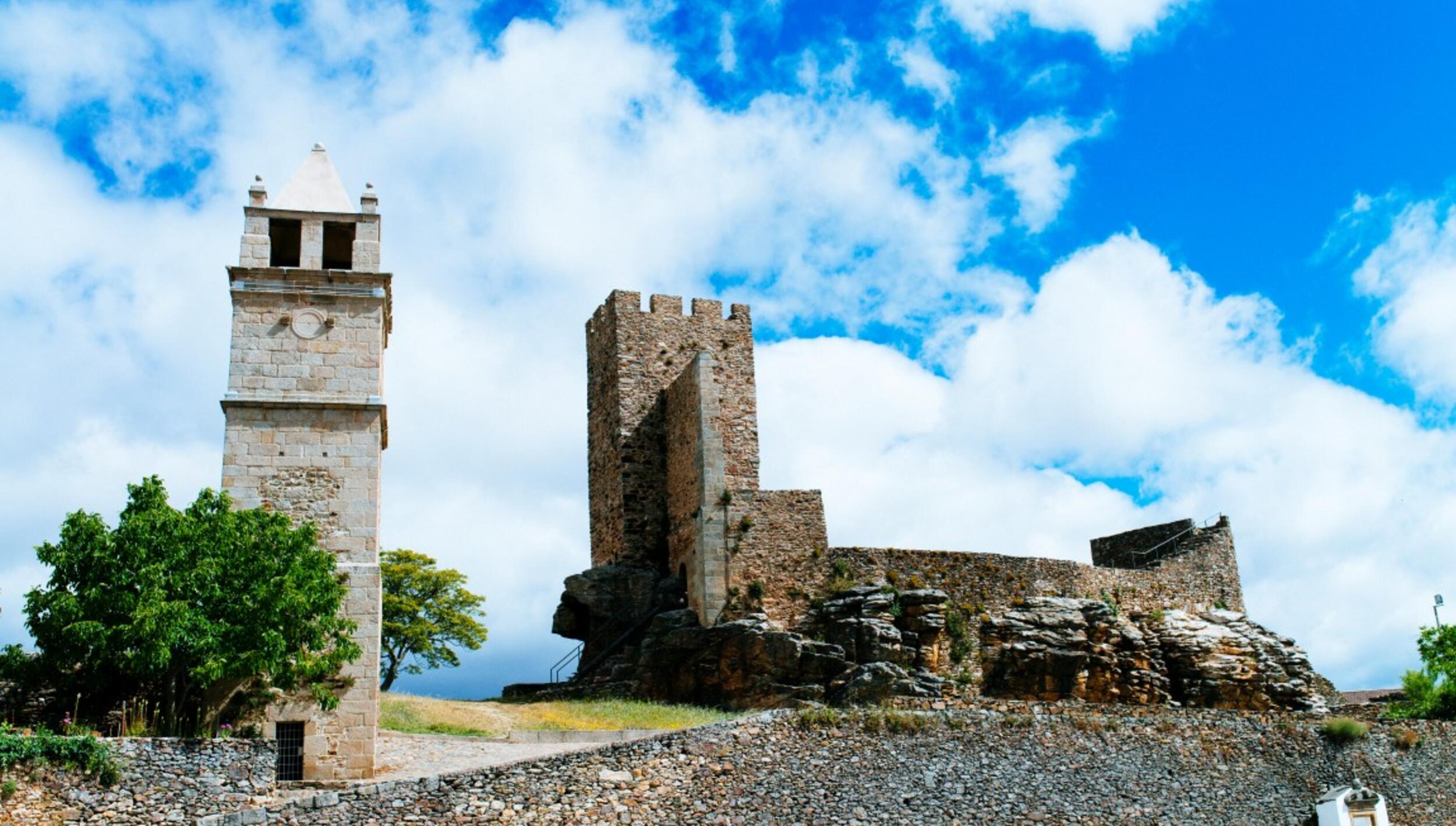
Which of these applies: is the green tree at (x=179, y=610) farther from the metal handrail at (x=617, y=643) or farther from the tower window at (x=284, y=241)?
the metal handrail at (x=617, y=643)

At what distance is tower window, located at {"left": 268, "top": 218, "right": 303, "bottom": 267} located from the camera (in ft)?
81.6

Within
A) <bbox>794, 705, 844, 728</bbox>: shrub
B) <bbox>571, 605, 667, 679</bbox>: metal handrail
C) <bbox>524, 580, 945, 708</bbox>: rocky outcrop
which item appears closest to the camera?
<bbox>794, 705, 844, 728</bbox>: shrub

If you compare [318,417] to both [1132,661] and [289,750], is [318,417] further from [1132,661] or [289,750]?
[1132,661]

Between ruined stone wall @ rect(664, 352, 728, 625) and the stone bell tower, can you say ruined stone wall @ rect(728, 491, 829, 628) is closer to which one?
ruined stone wall @ rect(664, 352, 728, 625)

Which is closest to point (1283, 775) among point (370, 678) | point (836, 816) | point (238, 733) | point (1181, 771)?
Answer: point (1181, 771)

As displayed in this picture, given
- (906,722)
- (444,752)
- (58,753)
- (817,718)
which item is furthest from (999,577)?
(58,753)

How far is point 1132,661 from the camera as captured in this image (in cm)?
3288

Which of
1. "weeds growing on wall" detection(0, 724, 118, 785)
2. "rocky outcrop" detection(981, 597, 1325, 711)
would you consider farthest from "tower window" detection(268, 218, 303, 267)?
"rocky outcrop" detection(981, 597, 1325, 711)

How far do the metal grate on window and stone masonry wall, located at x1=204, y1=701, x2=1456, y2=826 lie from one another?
3.31 meters

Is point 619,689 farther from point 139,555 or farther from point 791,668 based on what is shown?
point 139,555

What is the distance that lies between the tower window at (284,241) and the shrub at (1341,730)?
2186cm

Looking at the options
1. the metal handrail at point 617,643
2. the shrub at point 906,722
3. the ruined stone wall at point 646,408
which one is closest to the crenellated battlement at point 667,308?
the ruined stone wall at point 646,408

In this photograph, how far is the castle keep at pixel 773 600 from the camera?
3023 centimetres

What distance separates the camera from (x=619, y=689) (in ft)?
98.3
